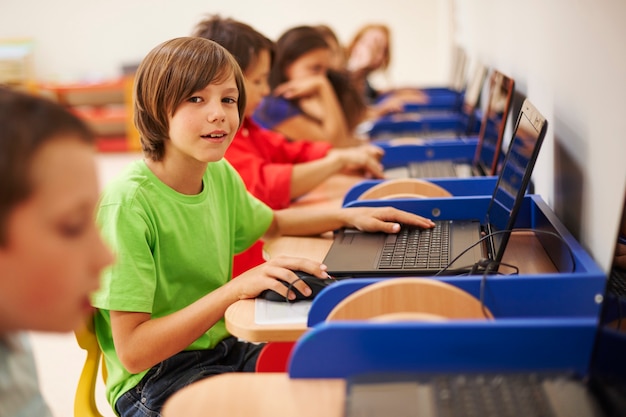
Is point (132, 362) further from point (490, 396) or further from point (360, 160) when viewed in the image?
point (360, 160)

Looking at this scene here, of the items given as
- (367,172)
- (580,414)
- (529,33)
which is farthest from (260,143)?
(580,414)

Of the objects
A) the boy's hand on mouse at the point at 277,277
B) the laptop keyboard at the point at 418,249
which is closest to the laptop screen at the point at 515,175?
the laptop keyboard at the point at 418,249

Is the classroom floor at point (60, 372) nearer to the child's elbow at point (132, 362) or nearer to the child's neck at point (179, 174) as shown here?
the child's neck at point (179, 174)

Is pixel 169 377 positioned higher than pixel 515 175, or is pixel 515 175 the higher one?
pixel 515 175

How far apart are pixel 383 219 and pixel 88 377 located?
710 mm

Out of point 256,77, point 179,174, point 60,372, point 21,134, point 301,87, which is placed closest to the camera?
point 21,134

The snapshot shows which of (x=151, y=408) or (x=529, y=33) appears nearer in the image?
(x=151, y=408)

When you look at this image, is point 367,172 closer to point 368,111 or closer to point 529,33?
point 529,33

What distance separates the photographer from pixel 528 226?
1.76 metres

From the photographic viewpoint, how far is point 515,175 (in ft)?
5.08

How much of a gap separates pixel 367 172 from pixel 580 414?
1.78 m

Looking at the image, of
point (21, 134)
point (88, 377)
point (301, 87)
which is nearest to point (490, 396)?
point (21, 134)

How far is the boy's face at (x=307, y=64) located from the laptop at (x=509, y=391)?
7.34 feet

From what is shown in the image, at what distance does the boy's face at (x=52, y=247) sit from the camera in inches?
28.0
